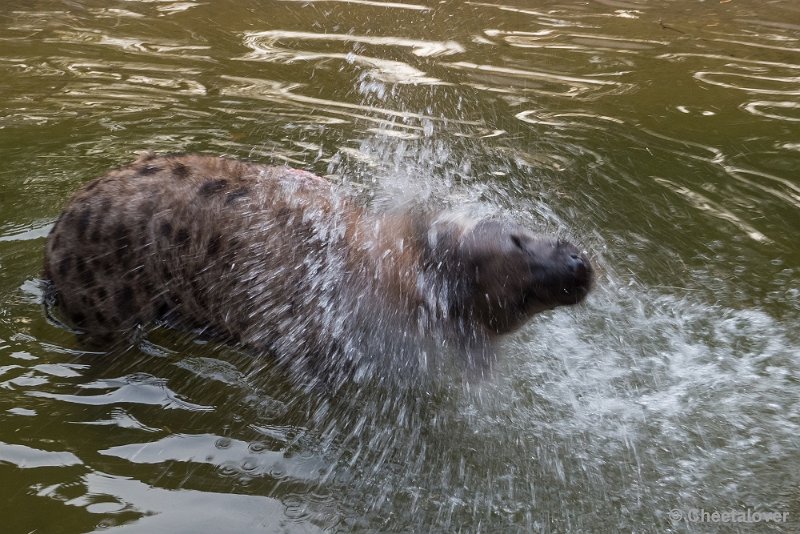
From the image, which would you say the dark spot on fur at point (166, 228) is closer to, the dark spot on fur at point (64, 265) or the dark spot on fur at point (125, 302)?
the dark spot on fur at point (125, 302)

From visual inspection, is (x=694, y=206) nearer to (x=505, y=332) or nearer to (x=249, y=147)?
(x=505, y=332)

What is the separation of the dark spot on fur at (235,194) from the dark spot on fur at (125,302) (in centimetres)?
59

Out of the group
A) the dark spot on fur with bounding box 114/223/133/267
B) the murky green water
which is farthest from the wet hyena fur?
the murky green water

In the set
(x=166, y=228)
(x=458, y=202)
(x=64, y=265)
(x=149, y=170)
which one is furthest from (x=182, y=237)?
(x=458, y=202)

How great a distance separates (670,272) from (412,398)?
182 centimetres

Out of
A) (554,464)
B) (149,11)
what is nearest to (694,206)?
(554,464)

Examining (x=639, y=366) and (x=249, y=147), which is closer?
(x=639, y=366)

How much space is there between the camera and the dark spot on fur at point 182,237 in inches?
160

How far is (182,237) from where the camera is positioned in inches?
160

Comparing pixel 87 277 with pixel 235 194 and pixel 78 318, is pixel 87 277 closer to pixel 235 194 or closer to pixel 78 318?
pixel 78 318

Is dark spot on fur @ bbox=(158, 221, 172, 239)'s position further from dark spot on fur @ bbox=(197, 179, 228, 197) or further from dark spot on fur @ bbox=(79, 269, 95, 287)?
dark spot on fur @ bbox=(79, 269, 95, 287)

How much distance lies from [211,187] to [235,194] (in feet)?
0.38

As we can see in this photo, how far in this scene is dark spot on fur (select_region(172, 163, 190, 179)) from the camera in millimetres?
4160

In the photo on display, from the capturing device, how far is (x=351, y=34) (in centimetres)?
853
